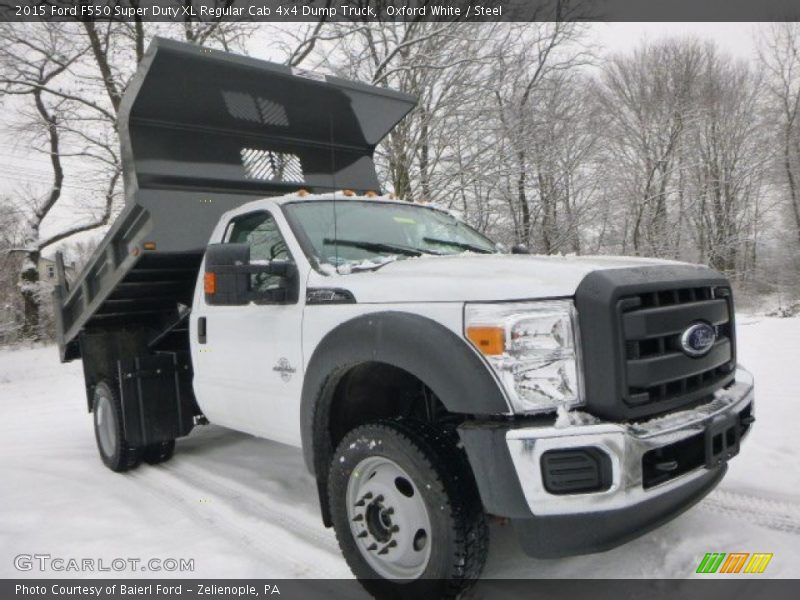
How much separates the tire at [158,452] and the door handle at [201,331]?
1.30 meters

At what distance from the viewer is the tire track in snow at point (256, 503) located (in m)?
3.36

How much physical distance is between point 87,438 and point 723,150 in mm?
28025

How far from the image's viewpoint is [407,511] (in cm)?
256

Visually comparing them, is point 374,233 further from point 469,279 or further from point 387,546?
point 387,546

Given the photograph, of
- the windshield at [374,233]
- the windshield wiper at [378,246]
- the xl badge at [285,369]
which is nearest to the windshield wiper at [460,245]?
the windshield at [374,233]

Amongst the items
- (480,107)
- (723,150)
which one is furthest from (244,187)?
(723,150)

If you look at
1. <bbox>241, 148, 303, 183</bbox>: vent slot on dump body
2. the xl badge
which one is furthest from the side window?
<bbox>241, 148, 303, 183</bbox>: vent slot on dump body

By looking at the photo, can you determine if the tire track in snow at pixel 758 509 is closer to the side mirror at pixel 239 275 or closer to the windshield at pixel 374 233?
the windshield at pixel 374 233

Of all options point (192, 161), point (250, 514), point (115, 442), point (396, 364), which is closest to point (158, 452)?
point (115, 442)

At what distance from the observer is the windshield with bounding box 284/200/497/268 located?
11.1 ft

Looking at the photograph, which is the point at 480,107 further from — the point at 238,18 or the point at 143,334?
the point at 143,334

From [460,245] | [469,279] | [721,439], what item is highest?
[460,245]

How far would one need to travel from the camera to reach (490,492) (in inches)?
87.2

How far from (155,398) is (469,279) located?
3339 mm
